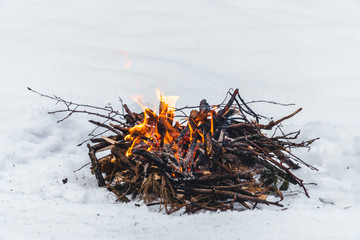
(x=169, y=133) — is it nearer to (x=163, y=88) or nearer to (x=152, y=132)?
(x=152, y=132)

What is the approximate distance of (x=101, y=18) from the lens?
8.51 m

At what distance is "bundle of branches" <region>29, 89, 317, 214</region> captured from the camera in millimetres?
3082

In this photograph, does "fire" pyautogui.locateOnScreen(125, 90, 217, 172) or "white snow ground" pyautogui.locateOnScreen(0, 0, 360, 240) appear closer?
"white snow ground" pyautogui.locateOnScreen(0, 0, 360, 240)

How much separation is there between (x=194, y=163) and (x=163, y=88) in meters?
2.48

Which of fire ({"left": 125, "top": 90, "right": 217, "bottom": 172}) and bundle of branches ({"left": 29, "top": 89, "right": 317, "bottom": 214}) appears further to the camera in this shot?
fire ({"left": 125, "top": 90, "right": 217, "bottom": 172})

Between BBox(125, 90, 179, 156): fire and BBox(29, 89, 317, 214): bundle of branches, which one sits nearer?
BBox(29, 89, 317, 214): bundle of branches

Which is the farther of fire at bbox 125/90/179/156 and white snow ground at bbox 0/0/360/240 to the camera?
fire at bbox 125/90/179/156

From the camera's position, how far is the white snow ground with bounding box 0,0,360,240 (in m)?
2.62

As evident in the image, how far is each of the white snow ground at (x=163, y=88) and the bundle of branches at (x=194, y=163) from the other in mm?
163

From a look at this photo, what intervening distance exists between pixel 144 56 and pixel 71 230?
4767 millimetres

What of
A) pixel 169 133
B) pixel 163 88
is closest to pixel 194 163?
pixel 169 133

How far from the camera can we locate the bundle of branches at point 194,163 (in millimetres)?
3082

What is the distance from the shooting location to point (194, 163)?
→ 3307mm

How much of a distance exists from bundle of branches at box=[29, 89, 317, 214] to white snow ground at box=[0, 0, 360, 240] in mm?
163
